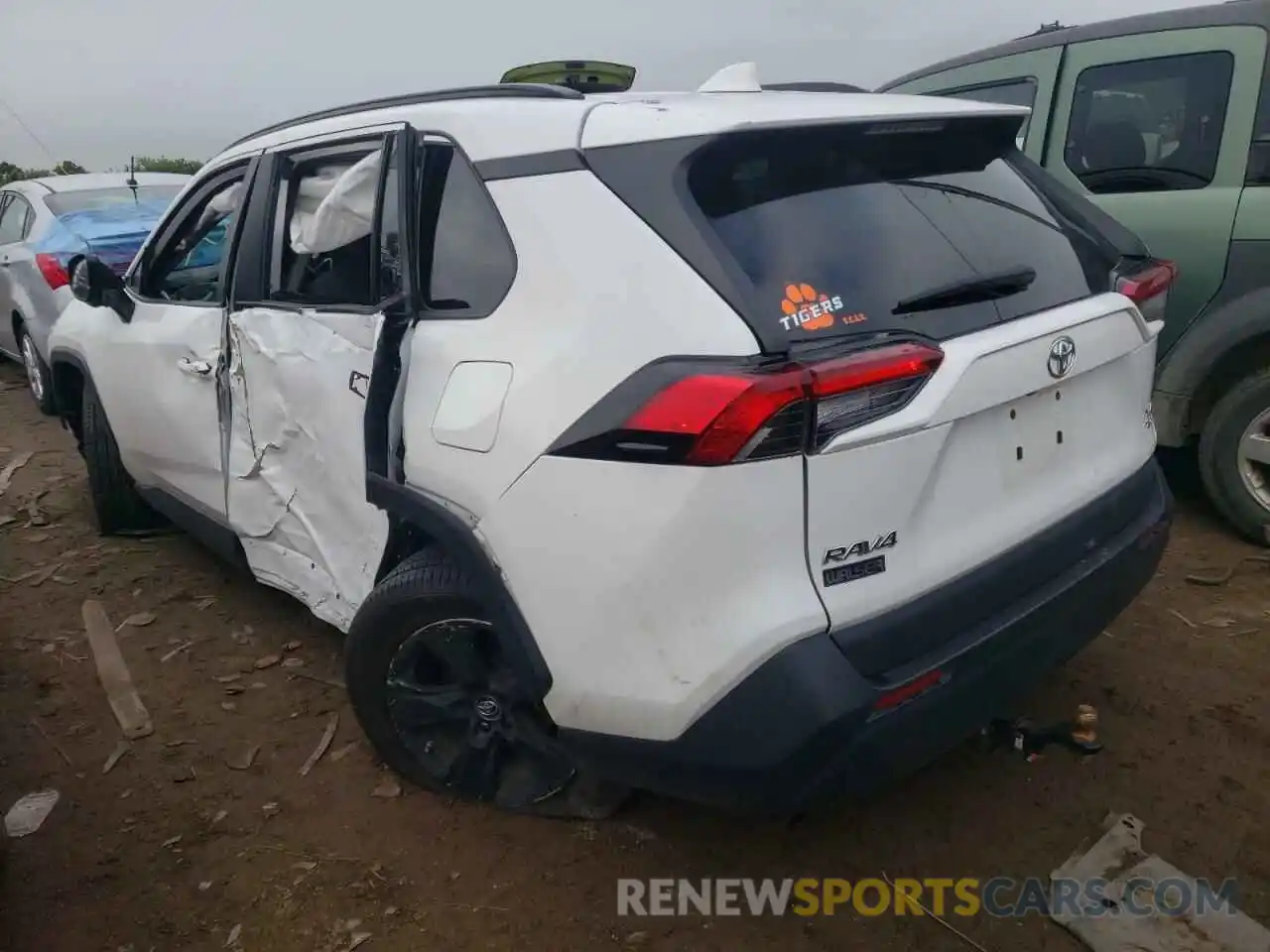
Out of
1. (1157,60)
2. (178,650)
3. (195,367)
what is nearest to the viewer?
(195,367)

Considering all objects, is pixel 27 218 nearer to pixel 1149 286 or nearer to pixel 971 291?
pixel 971 291

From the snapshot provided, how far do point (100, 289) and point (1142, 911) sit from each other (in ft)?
13.1

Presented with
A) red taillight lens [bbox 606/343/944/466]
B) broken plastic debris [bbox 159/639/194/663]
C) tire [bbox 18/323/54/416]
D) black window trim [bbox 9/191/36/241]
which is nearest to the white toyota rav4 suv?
red taillight lens [bbox 606/343/944/466]

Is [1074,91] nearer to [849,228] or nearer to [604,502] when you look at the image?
[849,228]

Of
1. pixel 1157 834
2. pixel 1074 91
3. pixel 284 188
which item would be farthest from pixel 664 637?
pixel 1074 91

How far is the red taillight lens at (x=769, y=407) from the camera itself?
5.87 ft

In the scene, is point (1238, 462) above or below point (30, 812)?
above

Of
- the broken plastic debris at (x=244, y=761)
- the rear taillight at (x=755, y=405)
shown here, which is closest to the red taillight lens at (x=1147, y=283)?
the rear taillight at (x=755, y=405)

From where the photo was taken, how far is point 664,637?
6.31 feet

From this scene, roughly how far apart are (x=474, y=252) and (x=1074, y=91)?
330 centimetres

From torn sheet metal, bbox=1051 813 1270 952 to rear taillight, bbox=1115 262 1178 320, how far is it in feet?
4.37

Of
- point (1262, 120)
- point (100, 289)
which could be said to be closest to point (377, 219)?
point (100, 289)

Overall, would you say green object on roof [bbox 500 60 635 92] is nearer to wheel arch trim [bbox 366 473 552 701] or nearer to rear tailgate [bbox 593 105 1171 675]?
rear tailgate [bbox 593 105 1171 675]

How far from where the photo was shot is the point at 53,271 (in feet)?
21.5
